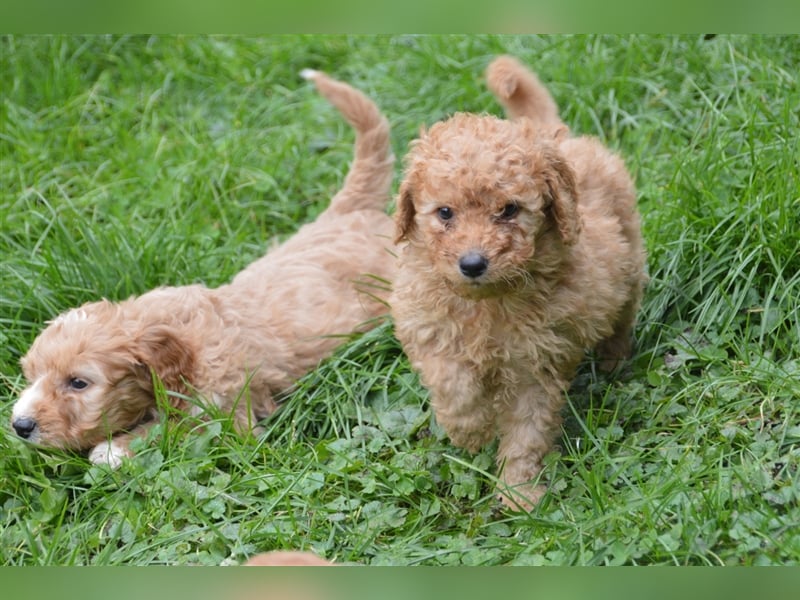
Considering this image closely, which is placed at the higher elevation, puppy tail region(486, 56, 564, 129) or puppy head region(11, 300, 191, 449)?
puppy tail region(486, 56, 564, 129)

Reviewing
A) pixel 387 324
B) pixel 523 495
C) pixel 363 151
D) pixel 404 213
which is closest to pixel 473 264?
pixel 404 213

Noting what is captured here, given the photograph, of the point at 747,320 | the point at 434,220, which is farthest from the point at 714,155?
the point at 434,220

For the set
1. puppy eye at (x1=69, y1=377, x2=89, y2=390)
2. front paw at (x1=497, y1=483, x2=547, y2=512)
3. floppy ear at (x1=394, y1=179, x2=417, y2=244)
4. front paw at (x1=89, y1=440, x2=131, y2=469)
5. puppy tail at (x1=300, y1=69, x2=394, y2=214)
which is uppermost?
floppy ear at (x1=394, y1=179, x2=417, y2=244)

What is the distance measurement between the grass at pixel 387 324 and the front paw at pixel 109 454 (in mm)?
55

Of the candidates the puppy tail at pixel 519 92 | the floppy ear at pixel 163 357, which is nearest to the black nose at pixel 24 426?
the floppy ear at pixel 163 357

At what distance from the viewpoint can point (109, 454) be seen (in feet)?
14.7

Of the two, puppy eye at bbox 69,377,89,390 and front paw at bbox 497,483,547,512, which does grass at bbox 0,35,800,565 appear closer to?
front paw at bbox 497,483,547,512

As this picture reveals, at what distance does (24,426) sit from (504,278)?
83.5 inches

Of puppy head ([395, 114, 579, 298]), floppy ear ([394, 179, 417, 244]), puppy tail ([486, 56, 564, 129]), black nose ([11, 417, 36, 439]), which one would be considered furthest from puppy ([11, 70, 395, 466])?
puppy head ([395, 114, 579, 298])

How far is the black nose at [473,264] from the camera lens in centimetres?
353

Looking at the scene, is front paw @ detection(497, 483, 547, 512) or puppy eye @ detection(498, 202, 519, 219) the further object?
front paw @ detection(497, 483, 547, 512)

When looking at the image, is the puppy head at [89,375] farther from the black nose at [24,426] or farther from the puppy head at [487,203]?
the puppy head at [487,203]

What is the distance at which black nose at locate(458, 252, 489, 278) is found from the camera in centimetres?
353

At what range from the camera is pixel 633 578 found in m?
2.66
